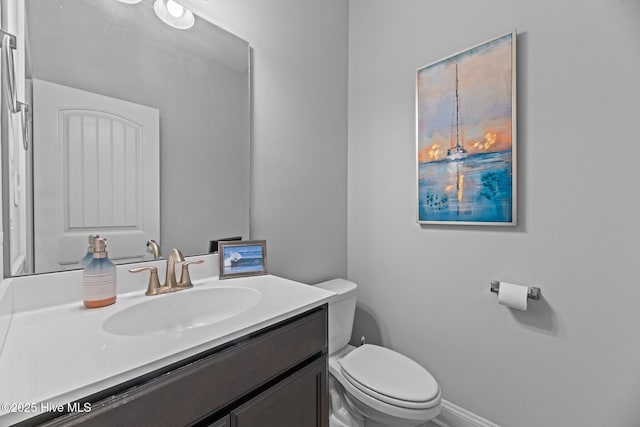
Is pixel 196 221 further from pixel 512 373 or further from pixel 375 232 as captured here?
pixel 512 373

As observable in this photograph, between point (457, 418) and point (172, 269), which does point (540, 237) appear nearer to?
point (457, 418)

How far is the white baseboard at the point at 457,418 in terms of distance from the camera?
1377 millimetres

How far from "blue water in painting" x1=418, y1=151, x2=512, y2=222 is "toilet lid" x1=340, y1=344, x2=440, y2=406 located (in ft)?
2.46

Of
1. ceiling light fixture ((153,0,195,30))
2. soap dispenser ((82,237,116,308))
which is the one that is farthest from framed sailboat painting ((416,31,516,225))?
soap dispenser ((82,237,116,308))

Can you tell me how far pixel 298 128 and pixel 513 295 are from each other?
52.2 inches

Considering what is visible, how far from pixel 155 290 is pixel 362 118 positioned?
1.52m

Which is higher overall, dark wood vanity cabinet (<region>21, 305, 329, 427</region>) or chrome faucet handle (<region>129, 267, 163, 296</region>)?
chrome faucet handle (<region>129, 267, 163, 296</region>)

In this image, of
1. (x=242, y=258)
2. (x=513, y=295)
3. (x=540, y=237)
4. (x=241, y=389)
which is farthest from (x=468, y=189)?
(x=241, y=389)

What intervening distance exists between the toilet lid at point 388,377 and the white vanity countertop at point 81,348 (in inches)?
22.4

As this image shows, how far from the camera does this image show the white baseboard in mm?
1377

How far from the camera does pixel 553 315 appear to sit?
1.18m

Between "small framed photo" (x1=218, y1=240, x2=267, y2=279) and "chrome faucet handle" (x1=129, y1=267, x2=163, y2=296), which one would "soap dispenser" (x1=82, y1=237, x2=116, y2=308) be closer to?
"chrome faucet handle" (x1=129, y1=267, x2=163, y2=296)

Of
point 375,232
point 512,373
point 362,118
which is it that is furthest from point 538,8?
point 512,373

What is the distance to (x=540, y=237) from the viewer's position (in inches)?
47.6
